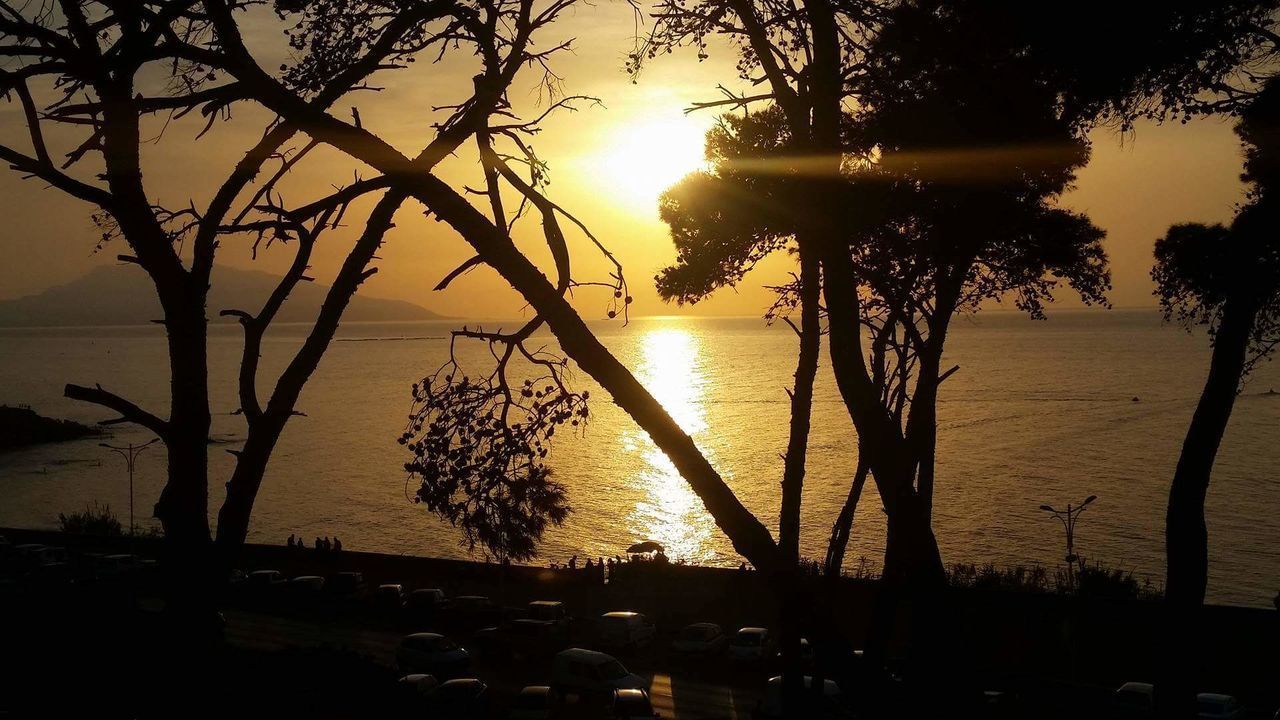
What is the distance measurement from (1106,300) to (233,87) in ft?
37.2

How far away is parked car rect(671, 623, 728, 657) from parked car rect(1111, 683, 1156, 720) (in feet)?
34.0

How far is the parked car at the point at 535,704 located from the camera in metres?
19.8

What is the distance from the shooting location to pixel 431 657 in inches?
995

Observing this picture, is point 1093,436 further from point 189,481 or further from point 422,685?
point 189,481

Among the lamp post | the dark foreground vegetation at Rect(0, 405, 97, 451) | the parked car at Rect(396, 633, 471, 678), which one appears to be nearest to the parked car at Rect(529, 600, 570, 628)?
the parked car at Rect(396, 633, 471, 678)

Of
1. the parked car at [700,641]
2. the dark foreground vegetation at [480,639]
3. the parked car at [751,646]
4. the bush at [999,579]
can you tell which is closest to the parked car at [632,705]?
the dark foreground vegetation at [480,639]

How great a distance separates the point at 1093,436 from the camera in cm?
10081

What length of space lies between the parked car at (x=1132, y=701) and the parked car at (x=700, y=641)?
34.0ft

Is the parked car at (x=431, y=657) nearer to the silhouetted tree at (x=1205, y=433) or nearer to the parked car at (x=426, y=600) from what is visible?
the parked car at (x=426, y=600)

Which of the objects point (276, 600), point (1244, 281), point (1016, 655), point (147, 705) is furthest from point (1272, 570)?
point (147, 705)

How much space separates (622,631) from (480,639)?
4160 mm

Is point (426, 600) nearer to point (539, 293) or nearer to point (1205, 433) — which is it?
point (1205, 433)

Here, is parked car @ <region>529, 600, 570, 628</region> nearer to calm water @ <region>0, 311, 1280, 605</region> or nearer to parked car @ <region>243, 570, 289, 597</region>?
parked car @ <region>243, 570, 289, 597</region>

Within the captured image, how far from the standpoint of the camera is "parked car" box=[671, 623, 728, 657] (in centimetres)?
2856
